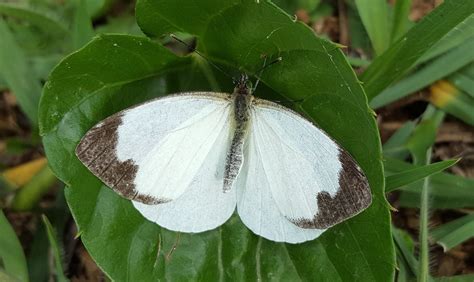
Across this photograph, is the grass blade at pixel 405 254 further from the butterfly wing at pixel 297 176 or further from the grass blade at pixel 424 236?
the butterfly wing at pixel 297 176

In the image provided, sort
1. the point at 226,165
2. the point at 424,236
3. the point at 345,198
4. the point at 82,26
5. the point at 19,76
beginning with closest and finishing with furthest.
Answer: the point at 345,198 < the point at 226,165 < the point at 424,236 < the point at 82,26 < the point at 19,76

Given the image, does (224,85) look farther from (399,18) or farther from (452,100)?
(452,100)

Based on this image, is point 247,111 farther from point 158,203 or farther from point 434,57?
point 434,57

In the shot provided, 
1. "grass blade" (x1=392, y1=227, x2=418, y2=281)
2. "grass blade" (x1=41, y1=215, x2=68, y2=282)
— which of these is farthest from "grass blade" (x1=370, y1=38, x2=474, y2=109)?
"grass blade" (x1=41, y1=215, x2=68, y2=282)

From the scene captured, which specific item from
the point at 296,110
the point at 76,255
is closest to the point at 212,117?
the point at 296,110

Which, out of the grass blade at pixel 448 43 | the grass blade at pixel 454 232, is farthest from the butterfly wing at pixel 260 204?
the grass blade at pixel 448 43

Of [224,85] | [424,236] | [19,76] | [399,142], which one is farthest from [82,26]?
[424,236]
